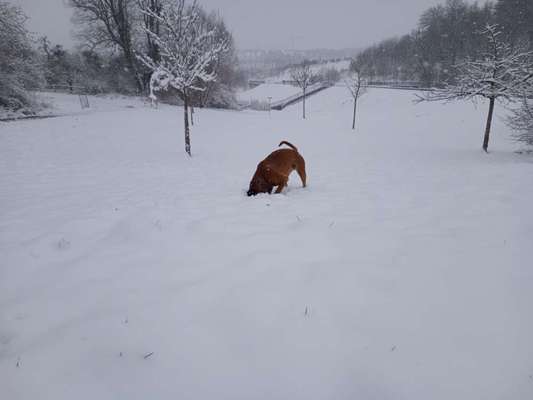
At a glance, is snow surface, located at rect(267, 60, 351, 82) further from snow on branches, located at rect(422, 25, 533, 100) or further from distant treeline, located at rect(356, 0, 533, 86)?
snow on branches, located at rect(422, 25, 533, 100)

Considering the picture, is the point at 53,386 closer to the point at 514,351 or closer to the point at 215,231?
the point at 215,231

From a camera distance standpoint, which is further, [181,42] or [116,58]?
[116,58]

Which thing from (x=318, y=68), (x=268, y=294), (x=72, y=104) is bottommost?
(x=268, y=294)

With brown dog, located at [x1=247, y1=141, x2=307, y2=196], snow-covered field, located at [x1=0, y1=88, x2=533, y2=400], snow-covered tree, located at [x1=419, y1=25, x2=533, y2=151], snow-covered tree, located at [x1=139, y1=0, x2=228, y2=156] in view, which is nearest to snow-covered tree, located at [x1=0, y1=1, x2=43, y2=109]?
snow-covered tree, located at [x1=139, y1=0, x2=228, y2=156]

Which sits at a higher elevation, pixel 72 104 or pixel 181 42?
pixel 181 42

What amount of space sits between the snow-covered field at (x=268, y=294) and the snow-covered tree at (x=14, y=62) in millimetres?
17085

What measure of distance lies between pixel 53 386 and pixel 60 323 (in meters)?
0.55

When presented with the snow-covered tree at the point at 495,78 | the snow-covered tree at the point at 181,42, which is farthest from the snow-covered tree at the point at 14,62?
the snow-covered tree at the point at 495,78

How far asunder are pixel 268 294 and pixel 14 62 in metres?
23.2

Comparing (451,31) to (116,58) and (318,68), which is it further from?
(318,68)

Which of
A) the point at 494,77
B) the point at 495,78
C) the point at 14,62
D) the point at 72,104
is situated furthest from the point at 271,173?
the point at 72,104

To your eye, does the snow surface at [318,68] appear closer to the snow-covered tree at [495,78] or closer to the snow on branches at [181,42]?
the snow-covered tree at [495,78]

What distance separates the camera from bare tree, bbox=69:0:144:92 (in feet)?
92.4

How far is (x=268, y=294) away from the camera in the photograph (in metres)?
2.19
